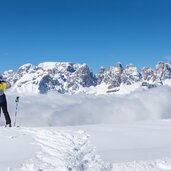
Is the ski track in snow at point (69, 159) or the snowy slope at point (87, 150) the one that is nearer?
the ski track in snow at point (69, 159)

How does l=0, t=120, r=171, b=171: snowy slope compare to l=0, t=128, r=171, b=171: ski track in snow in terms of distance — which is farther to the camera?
l=0, t=120, r=171, b=171: snowy slope

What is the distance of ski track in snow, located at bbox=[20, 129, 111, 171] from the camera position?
474 inches

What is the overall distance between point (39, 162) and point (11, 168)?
1.24 m

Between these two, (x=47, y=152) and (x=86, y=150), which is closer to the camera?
(x=47, y=152)

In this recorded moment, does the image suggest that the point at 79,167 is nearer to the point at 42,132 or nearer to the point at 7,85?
the point at 42,132

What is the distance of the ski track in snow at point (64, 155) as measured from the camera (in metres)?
12.0

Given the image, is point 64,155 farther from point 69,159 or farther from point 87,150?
point 87,150

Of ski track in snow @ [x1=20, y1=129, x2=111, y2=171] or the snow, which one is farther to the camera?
the snow

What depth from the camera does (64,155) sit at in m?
13.7

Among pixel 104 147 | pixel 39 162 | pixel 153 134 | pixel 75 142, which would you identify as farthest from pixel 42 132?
pixel 39 162

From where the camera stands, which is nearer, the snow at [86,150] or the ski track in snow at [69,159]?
the ski track in snow at [69,159]

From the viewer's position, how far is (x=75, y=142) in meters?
16.9

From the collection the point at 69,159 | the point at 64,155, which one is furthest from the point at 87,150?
the point at 69,159

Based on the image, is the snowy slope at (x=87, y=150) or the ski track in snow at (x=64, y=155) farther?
the snowy slope at (x=87, y=150)
